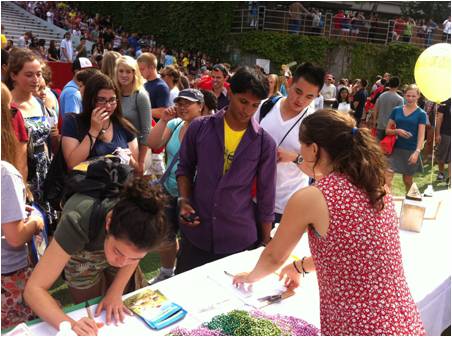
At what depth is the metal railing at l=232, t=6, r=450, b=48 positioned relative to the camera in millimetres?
17062

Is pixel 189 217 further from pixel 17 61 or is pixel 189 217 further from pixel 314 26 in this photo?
pixel 314 26

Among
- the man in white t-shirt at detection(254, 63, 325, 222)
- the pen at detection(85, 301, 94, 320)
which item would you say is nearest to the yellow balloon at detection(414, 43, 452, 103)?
the man in white t-shirt at detection(254, 63, 325, 222)

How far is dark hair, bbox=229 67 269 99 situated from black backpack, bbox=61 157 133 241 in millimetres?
647

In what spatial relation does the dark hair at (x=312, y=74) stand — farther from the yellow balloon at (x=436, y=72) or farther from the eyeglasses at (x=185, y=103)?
the yellow balloon at (x=436, y=72)

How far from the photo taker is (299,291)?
1850mm

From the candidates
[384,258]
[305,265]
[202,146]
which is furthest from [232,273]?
[384,258]

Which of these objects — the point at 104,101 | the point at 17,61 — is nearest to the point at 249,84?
the point at 104,101

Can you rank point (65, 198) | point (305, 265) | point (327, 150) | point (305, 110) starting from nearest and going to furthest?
point (327, 150) < point (65, 198) < point (305, 265) < point (305, 110)

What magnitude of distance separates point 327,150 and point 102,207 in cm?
81

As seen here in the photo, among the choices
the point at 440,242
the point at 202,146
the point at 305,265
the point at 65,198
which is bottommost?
the point at 440,242

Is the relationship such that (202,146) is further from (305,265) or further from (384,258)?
(384,258)

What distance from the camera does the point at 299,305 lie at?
1.75 m

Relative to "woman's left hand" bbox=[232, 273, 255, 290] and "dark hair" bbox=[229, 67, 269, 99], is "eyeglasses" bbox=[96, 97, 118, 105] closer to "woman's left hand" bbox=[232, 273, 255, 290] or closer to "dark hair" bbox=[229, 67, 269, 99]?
"dark hair" bbox=[229, 67, 269, 99]

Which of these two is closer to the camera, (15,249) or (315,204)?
(315,204)
